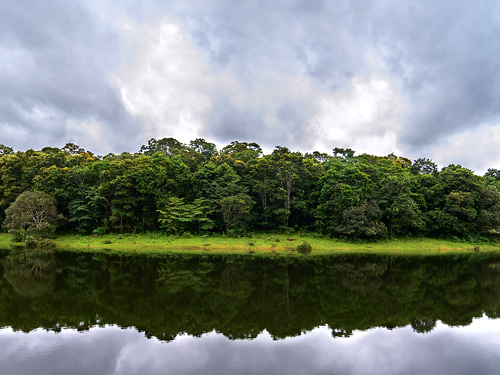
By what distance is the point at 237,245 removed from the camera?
3178 centimetres

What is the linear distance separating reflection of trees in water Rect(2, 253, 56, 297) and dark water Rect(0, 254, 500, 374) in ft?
0.44

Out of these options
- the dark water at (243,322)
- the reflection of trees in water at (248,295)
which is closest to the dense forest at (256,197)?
the reflection of trees in water at (248,295)

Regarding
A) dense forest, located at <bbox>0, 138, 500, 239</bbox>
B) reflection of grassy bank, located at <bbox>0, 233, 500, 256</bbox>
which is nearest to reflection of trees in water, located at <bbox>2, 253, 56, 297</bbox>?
reflection of grassy bank, located at <bbox>0, 233, 500, 256</bbox>

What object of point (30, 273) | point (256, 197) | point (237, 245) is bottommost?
point (30, 273)

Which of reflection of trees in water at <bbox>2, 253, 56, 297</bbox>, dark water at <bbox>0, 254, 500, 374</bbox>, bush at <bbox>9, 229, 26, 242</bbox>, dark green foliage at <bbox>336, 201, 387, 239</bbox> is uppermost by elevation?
dark green foliage at <bbox>336, 201, 387, 239</bbox>

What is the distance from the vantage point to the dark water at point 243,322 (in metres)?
8.06

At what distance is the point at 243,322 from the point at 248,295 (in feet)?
11.2

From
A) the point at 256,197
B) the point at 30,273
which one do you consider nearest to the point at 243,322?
the point at 30,273

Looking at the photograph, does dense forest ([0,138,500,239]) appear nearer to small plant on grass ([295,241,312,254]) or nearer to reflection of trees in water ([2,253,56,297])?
small plant on grass ([295,241,312,254])

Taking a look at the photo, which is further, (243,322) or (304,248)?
(304,248)

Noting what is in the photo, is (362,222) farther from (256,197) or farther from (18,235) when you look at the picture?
(18,235)

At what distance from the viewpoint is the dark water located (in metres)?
8.06

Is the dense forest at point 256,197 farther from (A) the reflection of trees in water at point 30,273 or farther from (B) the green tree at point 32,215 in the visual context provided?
(A) the reflection of trees in water at point 30,273

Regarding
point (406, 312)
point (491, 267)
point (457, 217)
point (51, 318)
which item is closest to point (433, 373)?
point (406, 312)
